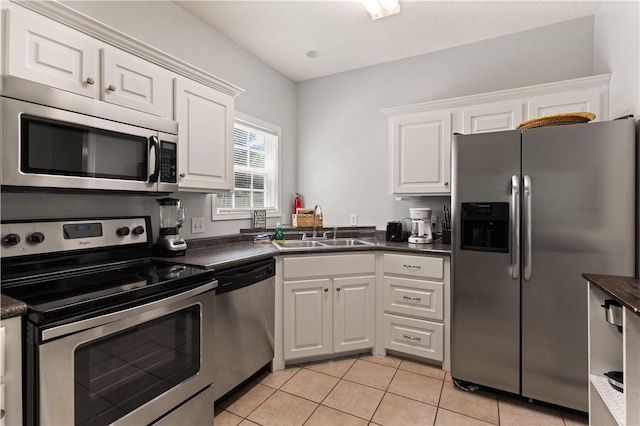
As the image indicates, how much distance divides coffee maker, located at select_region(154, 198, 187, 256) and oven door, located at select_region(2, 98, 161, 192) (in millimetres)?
345

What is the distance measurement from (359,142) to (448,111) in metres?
1.03

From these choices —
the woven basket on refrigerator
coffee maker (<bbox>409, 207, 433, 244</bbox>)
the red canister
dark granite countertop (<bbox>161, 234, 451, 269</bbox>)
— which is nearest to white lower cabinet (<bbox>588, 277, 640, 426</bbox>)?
dark granite countertop (<bbox>161, 234, 451, 269</bbox>)

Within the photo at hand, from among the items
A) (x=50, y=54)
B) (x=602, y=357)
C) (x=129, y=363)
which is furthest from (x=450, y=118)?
(x=129, y=363)

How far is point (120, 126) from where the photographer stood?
1.59m

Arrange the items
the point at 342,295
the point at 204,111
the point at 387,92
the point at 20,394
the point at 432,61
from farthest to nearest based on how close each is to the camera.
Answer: the point at 387,92
the point at 432,61
the point at 342,295
the point at 204,111
the point at 20,394

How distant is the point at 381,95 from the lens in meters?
3.30

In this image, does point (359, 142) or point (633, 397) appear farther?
point (359, 142)

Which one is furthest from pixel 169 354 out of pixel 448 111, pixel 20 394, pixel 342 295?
pixel 448 111

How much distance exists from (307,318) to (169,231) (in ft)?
3.85

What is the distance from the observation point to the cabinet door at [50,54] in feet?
4.19

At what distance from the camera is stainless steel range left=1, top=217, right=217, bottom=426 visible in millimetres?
1058

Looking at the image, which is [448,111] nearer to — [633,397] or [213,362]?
[633,397]

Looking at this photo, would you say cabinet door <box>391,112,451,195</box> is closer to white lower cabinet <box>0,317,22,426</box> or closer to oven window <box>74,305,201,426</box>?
oven window <box>74,305,201,426</box>

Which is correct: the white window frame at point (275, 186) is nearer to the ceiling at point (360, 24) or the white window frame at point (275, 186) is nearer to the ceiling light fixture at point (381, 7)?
the ceiling at point (360, 24)
